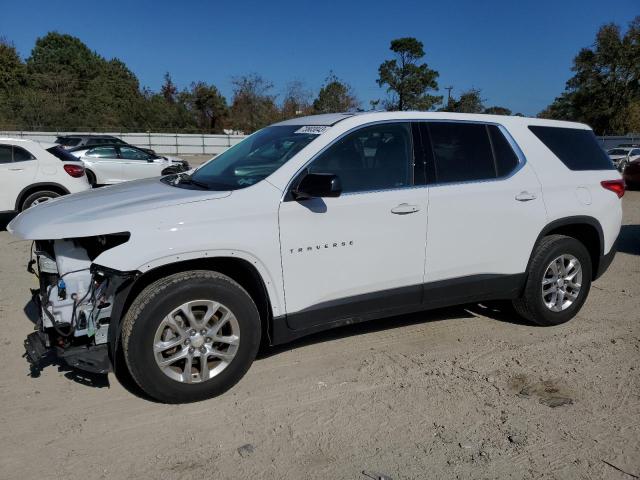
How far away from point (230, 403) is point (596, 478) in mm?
2124

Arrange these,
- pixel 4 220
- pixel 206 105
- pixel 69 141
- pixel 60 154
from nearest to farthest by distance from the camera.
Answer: pixel 60 154 → pixel 4 220 → pixel 69 141 → pixel 206 105

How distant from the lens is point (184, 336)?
3.33 m

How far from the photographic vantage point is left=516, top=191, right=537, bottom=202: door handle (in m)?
4.38

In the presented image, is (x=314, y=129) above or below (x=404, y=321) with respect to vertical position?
above

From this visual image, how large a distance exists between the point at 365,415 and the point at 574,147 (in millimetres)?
3186

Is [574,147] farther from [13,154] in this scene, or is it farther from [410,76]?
[410,76]

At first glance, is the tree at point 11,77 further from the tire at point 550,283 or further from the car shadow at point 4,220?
the tire at point 550,283

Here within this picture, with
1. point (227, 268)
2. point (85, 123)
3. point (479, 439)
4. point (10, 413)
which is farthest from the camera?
point (85, 123)

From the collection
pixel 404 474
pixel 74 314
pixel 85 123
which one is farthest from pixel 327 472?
pixel 85 123

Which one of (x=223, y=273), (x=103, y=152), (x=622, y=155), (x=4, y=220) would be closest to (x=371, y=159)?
(x=223, y=273)

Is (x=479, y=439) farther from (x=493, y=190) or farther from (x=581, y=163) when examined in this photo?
(x=581, y=163)

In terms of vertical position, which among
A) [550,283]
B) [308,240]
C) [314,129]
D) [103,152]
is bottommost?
[550,283]

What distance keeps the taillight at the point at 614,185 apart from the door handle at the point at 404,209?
2102 mm

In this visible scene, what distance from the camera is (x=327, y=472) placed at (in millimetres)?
2799
